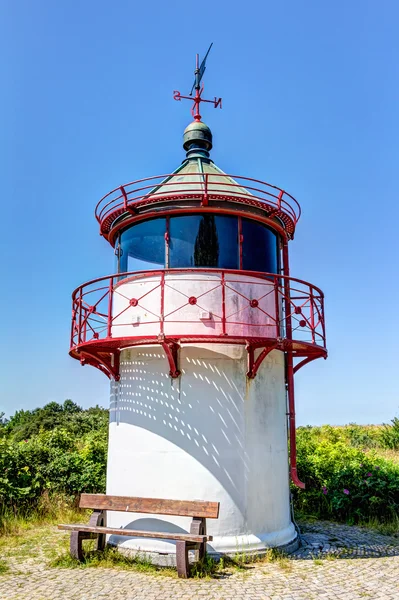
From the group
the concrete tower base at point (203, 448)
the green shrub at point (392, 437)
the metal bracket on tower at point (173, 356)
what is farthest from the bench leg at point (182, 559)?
the green shrub at point (392, 437)

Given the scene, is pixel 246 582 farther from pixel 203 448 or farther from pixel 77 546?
pixel 77 546

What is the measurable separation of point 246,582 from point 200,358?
3.83 meters

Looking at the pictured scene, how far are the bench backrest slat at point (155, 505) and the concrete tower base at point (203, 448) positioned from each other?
0.51 m

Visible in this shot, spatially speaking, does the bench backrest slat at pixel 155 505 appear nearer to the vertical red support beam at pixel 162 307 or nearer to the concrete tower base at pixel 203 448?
the concrete tower base at pixel 203 448

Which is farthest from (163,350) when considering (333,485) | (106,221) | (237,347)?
(333,485)

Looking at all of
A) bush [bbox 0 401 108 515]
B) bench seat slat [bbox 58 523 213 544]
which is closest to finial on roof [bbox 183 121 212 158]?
bench seat slat [bbox 58 523 213 544]

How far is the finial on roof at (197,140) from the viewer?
1220 centimetres

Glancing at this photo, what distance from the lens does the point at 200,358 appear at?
388 inches

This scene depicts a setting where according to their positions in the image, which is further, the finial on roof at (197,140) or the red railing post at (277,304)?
the finial on roof at (197,140)

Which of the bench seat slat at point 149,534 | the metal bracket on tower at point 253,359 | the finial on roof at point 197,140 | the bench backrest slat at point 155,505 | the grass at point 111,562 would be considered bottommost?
the grass at point 111,562

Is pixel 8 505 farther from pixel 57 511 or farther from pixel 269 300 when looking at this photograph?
pixel 269 300

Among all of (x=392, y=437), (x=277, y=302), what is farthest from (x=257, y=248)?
(x=392, y=437)

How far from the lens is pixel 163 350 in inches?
392

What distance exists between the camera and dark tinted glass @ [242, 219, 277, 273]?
10.6 metres
